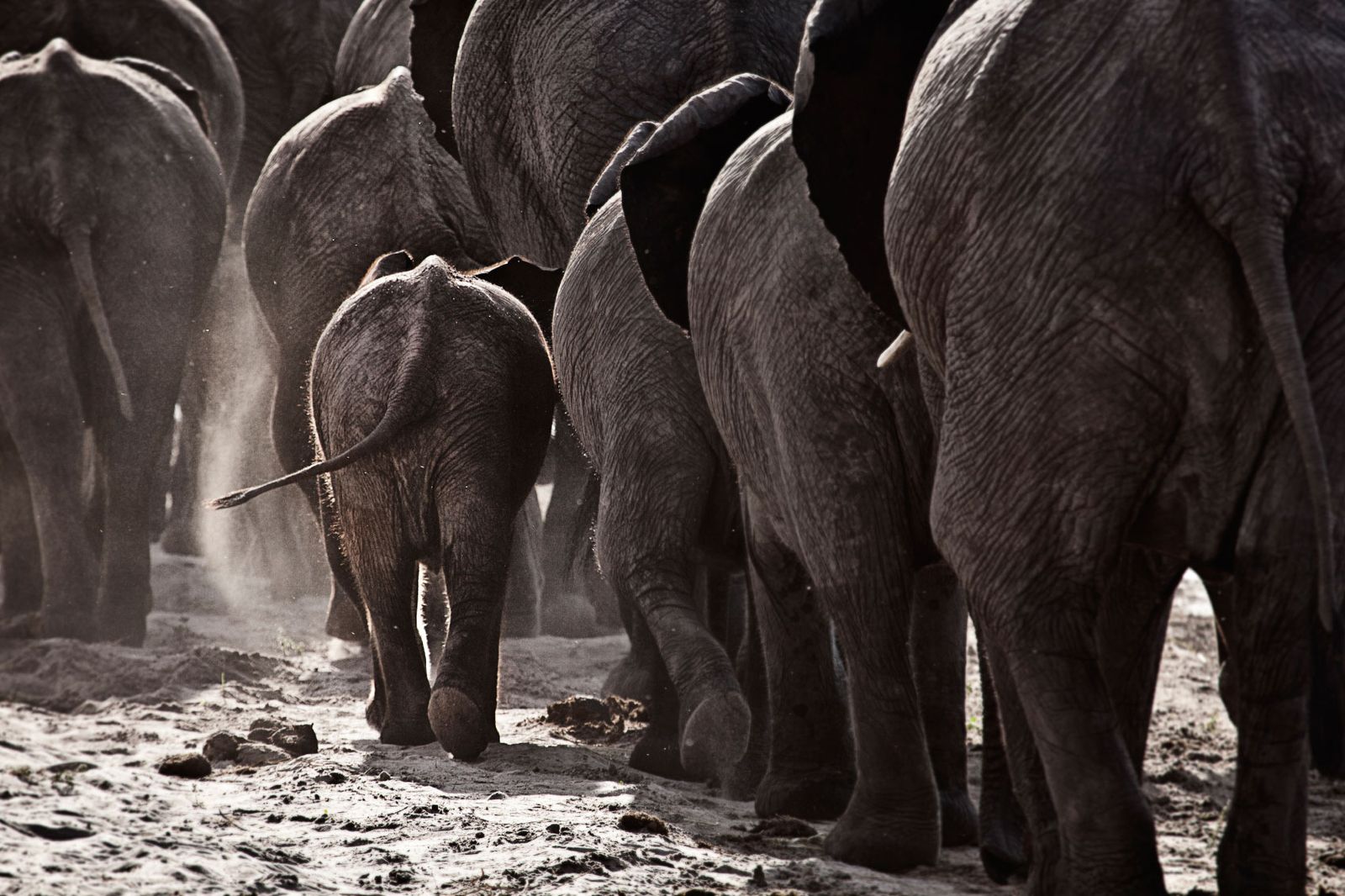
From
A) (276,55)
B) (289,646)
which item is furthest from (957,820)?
(276,55)

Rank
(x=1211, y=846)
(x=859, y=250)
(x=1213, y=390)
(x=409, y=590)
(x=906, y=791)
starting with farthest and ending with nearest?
(x=409, y=590)
(x=1211, y=846)
(x=906, y=791)
(x=859, y=250)
(x=1213, y=390)

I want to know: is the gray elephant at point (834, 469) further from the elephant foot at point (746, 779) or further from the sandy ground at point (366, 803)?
the elephant foot at point (746, 779)

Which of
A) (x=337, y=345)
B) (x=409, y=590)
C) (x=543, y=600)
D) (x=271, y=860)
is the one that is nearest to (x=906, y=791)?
(x=271, y=860)

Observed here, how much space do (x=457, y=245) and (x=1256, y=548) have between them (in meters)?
4.74

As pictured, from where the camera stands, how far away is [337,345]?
5625 mm

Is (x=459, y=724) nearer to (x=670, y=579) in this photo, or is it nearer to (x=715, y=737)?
(x=670, y=579)

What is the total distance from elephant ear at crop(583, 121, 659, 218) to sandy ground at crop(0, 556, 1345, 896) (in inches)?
57.3

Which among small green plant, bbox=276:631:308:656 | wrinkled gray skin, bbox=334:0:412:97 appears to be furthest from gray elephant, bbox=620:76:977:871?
wrinkled gray skin, bbox=334:0:412:97

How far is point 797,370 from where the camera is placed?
3.80 m

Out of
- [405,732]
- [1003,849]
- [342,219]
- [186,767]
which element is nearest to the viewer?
[1003,849]

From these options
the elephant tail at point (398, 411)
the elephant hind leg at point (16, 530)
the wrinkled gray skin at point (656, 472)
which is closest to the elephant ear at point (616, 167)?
the wrinkled gray skin at point (656, 472)

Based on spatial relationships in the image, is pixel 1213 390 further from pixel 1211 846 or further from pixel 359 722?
pixel 359 722

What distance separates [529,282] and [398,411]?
0.96m

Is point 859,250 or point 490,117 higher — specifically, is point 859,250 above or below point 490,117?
below
